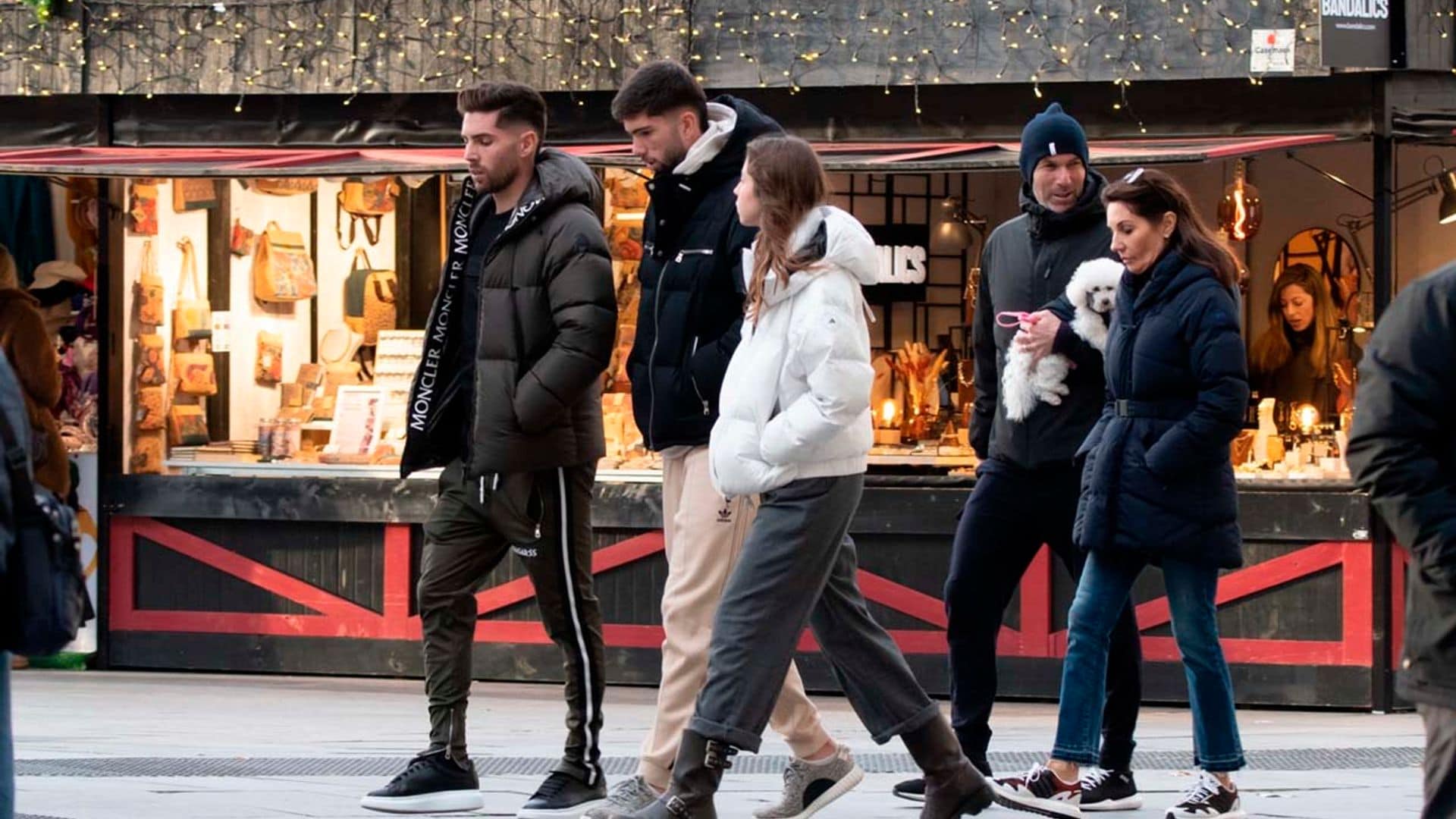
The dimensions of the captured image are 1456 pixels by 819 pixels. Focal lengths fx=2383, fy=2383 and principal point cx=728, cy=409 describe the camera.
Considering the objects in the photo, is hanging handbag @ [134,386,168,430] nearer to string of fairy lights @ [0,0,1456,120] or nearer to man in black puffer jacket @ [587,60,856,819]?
string of fairy lights @ [0,0,1456,120]

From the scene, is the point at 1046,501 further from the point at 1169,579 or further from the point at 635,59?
the point at 635,59

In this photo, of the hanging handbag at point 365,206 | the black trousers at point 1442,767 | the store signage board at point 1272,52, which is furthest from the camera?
the hanging handbag at point 365,206

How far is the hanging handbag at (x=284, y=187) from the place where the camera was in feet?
38.8

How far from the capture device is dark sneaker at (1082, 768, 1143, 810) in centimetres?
734

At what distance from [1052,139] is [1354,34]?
3.40 meters

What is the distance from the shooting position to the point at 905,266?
12109mm

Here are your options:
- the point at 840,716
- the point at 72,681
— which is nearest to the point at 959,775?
the point at 840,716

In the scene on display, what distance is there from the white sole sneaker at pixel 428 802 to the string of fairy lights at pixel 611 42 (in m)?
4.75

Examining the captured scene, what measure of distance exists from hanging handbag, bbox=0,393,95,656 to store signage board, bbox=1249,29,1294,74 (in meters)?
6.92

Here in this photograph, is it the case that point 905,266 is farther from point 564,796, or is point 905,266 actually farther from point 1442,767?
point 1442,767

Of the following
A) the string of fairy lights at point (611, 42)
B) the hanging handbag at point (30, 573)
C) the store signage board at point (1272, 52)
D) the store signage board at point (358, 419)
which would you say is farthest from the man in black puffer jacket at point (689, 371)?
the store signage board at point (358, 419)

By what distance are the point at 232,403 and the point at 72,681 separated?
159cm

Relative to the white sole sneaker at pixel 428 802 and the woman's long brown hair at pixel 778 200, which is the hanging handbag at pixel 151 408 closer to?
the white sole sneaker at pixel 428 802

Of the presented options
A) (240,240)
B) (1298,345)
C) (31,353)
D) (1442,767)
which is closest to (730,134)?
(1442,767)
